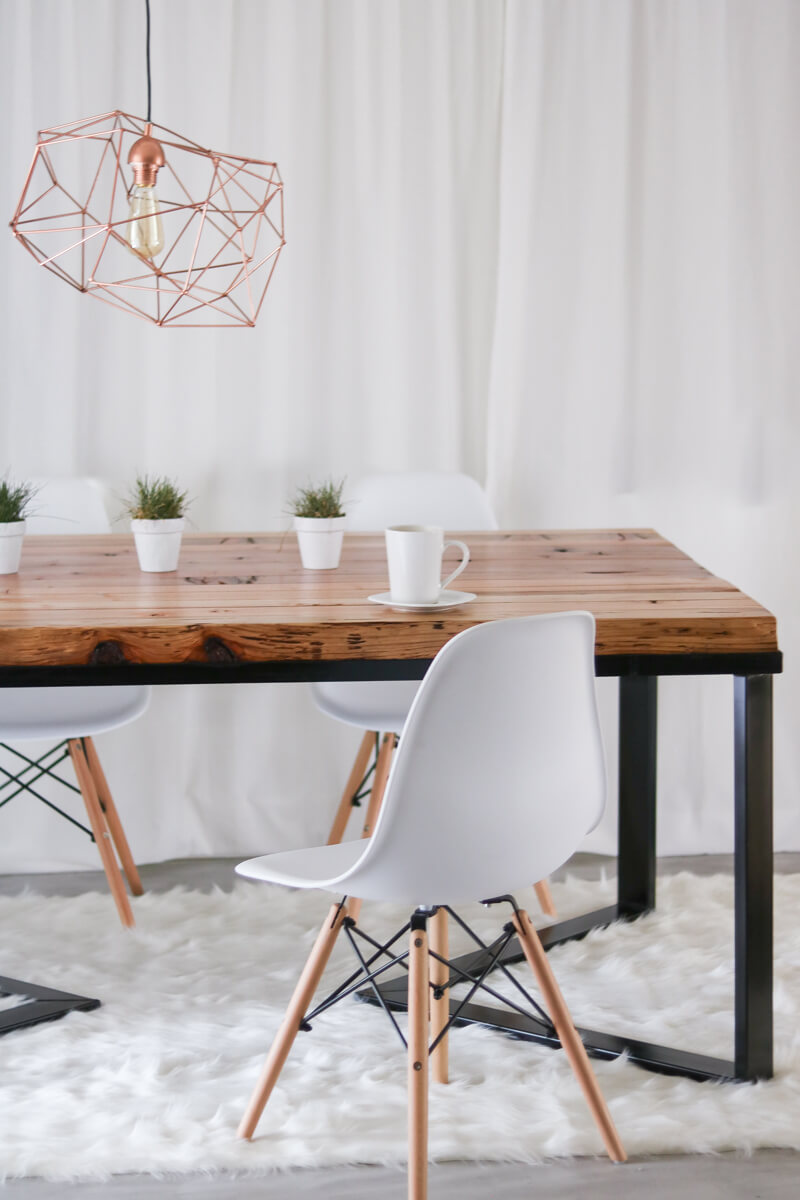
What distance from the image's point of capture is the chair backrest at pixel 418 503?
9.39 ft

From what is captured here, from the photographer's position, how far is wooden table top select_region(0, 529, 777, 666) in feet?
5.36

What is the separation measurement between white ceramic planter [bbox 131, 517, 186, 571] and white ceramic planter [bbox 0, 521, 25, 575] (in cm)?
20

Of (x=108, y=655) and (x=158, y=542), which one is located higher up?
(x=158, y=542)

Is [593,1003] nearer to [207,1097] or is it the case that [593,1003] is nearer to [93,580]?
[207,1097]

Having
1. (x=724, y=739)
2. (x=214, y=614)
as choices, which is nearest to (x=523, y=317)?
(x=724, y=739)

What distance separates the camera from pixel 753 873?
5.87ft

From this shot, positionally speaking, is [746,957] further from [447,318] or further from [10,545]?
[447,318]

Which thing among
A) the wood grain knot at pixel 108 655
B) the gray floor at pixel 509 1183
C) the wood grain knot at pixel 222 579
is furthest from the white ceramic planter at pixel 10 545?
the gray floor at pixel 509 1183

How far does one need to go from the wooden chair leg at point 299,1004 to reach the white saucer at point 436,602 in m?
0.42

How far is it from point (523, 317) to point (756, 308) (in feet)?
1.88

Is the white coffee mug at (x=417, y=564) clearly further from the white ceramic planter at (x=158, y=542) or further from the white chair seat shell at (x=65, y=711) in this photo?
the white chair seat shell at (x=65, y=711)

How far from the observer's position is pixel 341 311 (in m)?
3.04

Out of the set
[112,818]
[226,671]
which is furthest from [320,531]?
[112,818]

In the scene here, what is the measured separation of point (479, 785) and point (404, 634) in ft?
0.89
